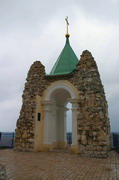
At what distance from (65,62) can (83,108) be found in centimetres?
422

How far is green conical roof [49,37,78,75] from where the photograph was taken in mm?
13078

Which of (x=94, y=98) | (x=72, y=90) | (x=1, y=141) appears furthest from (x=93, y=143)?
(x=1, y=141)

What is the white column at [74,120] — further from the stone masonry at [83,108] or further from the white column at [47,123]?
the white column at [47,123]

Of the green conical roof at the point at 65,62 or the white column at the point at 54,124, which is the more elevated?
the green conical roof at the point at 65,62

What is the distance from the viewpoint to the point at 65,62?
13.6 meters

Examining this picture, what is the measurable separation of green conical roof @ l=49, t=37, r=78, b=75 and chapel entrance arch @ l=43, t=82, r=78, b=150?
1.24 meters

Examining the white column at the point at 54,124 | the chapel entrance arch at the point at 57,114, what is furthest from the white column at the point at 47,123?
the white column at the point at 54,124

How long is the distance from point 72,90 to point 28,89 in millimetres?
3243

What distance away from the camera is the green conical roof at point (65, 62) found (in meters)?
13.1

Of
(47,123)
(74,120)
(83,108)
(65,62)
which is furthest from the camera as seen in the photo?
(65,62)

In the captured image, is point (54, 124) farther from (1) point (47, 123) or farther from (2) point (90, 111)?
(2) point (90, 111)

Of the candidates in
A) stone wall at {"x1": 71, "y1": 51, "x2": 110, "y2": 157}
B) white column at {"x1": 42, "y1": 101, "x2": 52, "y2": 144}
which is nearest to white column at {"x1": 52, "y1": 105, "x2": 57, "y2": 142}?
white column at {"x1": 42, "y1": 101, "x2": 52, "y2": 144}

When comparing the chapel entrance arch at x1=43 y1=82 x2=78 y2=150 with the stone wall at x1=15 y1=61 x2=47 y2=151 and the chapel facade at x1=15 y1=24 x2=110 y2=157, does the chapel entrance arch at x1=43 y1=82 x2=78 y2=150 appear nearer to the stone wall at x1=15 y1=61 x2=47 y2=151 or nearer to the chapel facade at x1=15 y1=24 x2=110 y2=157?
the chapel facade at x1=15 y1=24 x2=110 y2=157

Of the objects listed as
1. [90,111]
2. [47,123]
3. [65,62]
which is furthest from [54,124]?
[65,62]
